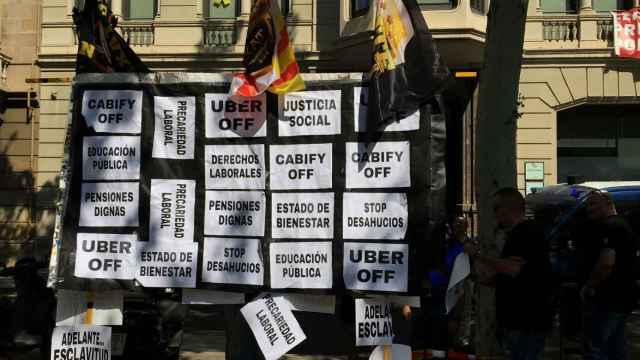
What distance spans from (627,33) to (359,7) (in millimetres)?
6571

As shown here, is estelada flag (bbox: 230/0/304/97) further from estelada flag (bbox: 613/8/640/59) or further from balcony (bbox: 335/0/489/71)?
estelada flag (bbox: 613/8/640/59)

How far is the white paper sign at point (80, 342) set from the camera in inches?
197

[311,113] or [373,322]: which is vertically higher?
[311,113]

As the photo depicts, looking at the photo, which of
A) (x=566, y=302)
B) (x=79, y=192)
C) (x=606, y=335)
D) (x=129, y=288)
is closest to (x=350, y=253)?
(x=129, y=288)

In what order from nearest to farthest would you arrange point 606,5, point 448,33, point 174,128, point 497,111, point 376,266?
1. point 376,266
2. point 174,128
3. point 497,111
4. point 448,33
5. point 606,5

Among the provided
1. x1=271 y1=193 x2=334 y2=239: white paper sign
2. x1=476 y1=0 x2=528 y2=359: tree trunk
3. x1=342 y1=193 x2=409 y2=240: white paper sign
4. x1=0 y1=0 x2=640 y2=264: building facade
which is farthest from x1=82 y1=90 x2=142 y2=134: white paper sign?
x1=0 y1=0 x2=640 y2=264: building facade

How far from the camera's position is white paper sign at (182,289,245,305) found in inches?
191

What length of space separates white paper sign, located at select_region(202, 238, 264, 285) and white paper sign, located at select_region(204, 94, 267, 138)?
0.78 metres

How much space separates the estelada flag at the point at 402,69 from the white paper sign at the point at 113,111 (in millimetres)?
1735

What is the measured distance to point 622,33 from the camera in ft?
53.5

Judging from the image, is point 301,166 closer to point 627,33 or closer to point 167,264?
point 167,264

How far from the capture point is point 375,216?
15.1 ft

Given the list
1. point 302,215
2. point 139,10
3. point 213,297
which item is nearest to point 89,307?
point 213,297

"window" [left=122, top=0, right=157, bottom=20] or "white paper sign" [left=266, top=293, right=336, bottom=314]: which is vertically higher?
"window" [left=122, top=0, right=157, bottom=20]
